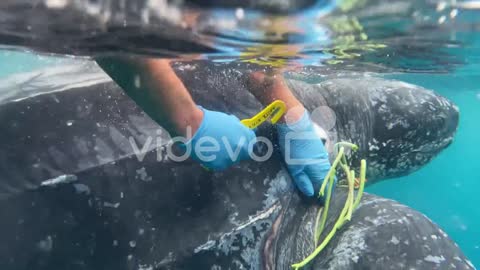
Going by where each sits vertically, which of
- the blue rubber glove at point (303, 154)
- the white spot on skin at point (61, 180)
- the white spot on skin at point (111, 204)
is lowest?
the white spot on skin at point (111, 204)

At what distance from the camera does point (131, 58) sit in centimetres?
229

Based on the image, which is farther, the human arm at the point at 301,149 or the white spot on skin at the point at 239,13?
the human arm at the point at 301,149

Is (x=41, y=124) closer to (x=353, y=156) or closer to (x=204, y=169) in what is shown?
(x=204, y=169)

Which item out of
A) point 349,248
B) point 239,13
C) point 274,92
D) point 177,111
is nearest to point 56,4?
point 177,111

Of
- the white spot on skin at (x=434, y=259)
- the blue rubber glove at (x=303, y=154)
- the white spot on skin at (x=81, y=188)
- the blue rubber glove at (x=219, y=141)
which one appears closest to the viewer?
the blue rubber glove at (x=219, y=141)

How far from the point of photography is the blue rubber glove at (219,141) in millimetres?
2350

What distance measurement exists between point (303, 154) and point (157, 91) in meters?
1.50

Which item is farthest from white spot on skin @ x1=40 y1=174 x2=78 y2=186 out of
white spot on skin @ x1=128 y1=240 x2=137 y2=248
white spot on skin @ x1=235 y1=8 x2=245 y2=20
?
white spot on skin @ x1=235 y1=8 x2=245 y2=20

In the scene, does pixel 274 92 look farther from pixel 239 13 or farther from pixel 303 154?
pixel 239 13

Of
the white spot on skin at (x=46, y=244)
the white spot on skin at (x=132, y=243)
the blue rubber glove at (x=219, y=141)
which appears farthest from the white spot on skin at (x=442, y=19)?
the white spot on skin at (x=46, y=244)

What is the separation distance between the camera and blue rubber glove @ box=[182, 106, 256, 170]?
2350mm

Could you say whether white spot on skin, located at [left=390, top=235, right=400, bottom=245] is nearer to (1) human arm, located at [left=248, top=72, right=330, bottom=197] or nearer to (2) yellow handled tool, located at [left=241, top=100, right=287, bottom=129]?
(1) human arm, located at [left=248, top=72, right=330, bottom=197]

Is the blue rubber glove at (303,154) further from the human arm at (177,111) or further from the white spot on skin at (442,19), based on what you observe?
the white spot on skin at (442,19)

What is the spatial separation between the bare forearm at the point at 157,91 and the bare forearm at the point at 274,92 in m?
1.16
